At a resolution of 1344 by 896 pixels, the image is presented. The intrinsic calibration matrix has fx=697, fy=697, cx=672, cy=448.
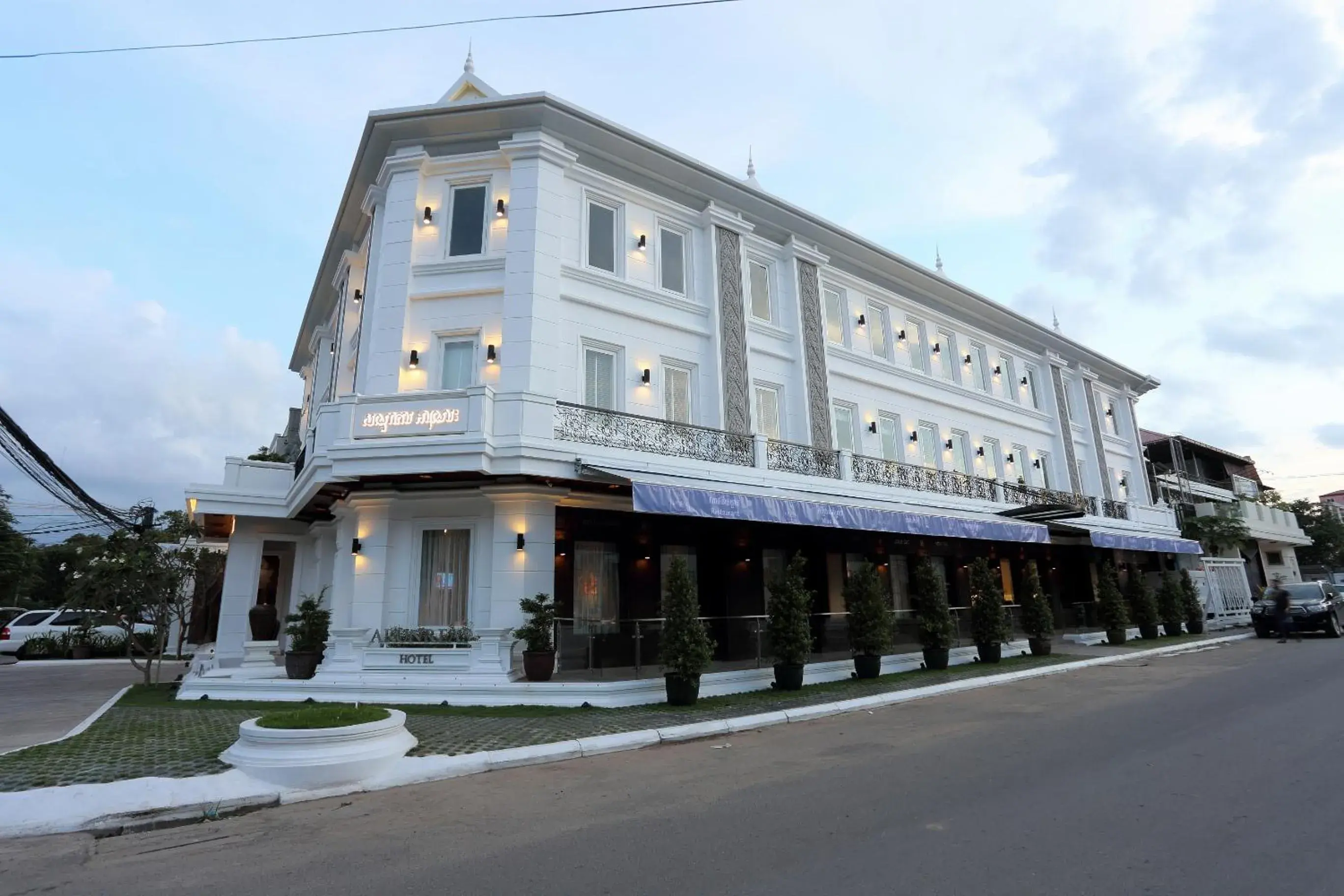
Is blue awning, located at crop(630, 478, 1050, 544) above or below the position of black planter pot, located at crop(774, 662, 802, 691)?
above

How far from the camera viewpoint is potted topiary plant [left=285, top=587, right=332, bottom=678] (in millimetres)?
11883

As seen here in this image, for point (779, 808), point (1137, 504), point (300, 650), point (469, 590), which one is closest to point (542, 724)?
point (469, 590)

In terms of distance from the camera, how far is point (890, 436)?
762 inches

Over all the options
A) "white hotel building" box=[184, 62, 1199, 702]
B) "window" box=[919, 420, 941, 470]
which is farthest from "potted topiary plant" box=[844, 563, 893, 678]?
"window" box=[919, 420, 941, 470]

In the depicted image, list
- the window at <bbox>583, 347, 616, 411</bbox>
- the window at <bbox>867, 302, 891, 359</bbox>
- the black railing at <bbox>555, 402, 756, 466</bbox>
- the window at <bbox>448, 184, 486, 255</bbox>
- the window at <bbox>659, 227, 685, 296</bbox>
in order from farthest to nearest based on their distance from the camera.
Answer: the window at <bbox>867, 302, 891, 359</bbox>
the window at <bbox>659, 227, 685, 296</bbox>
the window at <bbox>448, 184, 486, 255</bbox>
the window at <bbox>583, 347, 616, 411</bbox>
the black railing at <bbox>555, 402, 756, 466</bbox>

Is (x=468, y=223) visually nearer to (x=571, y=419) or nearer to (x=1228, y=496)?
(x=571, y=419)

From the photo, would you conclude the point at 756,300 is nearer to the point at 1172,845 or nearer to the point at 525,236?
the point at 525,236

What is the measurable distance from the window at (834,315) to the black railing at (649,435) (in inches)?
213

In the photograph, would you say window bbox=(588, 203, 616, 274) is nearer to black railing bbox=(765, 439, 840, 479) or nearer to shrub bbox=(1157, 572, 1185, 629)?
black railing bbox=(765, 439, 840, 479)

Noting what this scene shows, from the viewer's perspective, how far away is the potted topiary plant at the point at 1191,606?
21.2 meters

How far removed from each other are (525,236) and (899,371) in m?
11.5

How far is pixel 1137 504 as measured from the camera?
25719mm

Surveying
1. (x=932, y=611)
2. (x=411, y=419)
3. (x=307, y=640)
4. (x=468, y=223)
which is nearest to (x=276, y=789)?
(x=411, y=419)

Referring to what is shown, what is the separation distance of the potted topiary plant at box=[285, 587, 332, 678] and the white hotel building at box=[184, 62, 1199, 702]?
402mm
